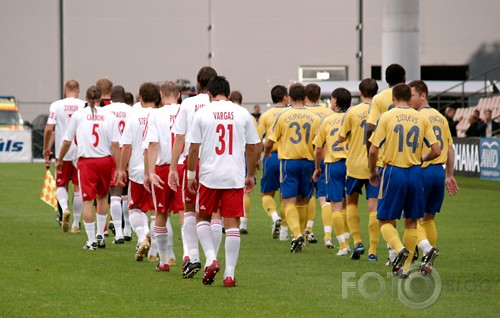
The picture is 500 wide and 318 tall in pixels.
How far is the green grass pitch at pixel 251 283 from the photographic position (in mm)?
10328

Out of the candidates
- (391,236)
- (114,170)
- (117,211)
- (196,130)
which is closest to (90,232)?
(117,211)

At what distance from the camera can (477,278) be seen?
12.5 metres

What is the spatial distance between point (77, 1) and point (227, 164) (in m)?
41.4

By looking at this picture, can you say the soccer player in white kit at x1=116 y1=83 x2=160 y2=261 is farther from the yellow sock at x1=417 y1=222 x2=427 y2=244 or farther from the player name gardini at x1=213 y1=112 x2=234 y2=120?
the yellow sock at x1=417 y1=222 x2=427 y2=244

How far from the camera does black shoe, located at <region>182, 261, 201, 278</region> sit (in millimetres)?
12219

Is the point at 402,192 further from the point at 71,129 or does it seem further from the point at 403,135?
the point at 71,129

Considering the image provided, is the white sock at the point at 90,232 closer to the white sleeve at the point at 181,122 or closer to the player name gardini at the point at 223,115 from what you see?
the white sleeve at the point at 181,122

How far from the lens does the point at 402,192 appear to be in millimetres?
12227

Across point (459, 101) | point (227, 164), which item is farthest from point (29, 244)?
point (459, 101)

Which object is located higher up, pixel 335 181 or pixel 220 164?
pixel 220 164

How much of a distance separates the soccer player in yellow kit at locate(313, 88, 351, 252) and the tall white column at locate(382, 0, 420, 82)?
55.2 ft

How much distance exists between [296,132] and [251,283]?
4.25 meters

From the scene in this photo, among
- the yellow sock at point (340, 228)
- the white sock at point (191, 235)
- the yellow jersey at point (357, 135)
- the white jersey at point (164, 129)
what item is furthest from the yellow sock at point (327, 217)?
the white sock at point (191, 235)

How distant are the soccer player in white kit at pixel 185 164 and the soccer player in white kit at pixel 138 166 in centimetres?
160
